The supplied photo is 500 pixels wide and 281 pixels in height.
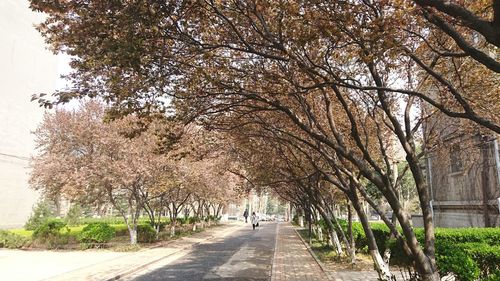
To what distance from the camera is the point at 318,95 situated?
13.0 meters

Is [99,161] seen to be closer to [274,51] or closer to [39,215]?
[274,51]

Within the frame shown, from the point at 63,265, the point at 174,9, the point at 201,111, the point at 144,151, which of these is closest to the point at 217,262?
the point at 63,265

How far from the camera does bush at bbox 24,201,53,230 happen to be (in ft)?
107

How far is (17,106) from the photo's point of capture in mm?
37562

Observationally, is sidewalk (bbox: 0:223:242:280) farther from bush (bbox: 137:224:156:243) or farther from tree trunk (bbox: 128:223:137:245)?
bush (bbox: 137:224:156:243)

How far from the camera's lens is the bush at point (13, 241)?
22.4 meters

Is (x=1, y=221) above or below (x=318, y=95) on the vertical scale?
below

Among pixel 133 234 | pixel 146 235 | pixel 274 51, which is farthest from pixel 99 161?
pixel 274 51

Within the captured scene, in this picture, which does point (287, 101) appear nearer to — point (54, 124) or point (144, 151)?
point (144, 151)

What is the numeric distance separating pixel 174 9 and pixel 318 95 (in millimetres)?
7388

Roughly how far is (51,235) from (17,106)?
65.6 ft

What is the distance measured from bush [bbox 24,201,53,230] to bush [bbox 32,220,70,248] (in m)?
10.5

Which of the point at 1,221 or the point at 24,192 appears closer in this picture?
the point at 1,221

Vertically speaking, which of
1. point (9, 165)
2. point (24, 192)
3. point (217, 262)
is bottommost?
point (217, 262)
